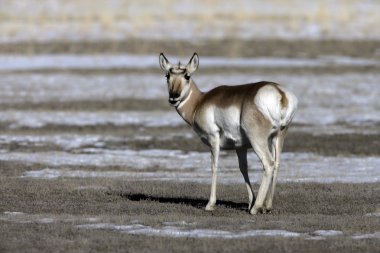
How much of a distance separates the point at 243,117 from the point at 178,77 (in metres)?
1.30

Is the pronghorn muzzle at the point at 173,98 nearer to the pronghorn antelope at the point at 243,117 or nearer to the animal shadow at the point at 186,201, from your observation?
the pronghorn antelope at the point at 243,117

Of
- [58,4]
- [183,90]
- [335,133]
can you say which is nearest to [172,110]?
[335,133]

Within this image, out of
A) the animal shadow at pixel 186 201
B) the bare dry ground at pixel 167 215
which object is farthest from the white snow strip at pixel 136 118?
the animal shadow at pixel 186 201

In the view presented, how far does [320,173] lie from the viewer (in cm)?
1955

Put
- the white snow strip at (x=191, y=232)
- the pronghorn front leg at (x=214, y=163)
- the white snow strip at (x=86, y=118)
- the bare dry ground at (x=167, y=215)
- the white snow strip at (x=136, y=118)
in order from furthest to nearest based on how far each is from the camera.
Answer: the white snow strip at (x=86, y=118), the white snow strip at (x=136, y=118), the pronghorn front leg at (x=214, y=163), the white snow strip at (x=191, y=232), the bare dry ground at (x=167, y=215)

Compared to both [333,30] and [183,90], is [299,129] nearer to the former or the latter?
[183,90]

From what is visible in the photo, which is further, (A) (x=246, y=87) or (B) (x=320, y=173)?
(B) (x=320, y=173)

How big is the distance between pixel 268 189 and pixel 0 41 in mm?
32275

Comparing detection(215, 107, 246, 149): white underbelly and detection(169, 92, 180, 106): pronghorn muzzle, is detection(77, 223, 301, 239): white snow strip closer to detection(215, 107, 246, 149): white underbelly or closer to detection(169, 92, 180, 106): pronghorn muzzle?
detection(215, 107, 246, 149): white underbelly

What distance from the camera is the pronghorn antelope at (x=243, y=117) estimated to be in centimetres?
1436

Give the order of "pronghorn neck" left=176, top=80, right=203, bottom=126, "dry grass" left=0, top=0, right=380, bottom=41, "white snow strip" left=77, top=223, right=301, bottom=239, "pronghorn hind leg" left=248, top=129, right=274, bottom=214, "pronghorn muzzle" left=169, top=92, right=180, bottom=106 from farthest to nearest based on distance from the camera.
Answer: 1. "dry grass" left=0, top=0, right=380, bottom=41
2. "pronghorn neck" left=176, top=80, right=203, bottom=126
3. "pronghorn muzzle" left=169, top=92, right=180, bottom=106
4. "pronghorn hind leg" left=248, top=129, right=274, bottom=214
5. "white snow strip" left=77, top=223, right=301, bottom=239

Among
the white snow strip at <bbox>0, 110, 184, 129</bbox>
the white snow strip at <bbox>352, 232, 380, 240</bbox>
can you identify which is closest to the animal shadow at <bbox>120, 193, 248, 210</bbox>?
the white snow strip at <bbox>352, 232, 380, 240</bbox>

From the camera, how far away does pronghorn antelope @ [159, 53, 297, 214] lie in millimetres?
14359

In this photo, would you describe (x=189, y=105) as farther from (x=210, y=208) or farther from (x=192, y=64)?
(x=210, y=208)
